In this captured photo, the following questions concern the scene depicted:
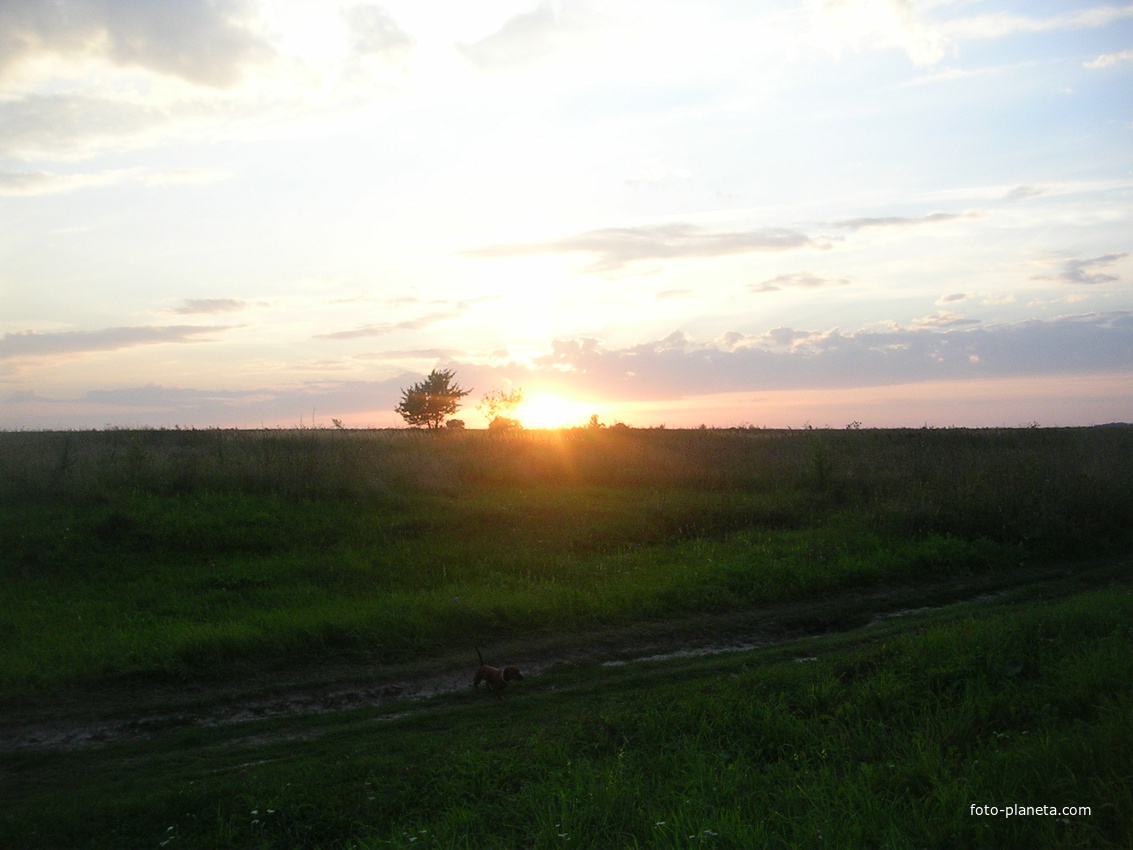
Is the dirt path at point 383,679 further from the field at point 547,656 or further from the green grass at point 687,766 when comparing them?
the green grass at point 687,766

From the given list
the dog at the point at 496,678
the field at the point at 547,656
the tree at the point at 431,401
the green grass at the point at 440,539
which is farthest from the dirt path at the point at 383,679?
the tree at the point at 431,401

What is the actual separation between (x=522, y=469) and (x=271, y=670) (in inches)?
472

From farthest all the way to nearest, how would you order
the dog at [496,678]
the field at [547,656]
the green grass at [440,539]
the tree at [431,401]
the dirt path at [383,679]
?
the tree at [431,401] < the green grass at [440,539] < the dog at [496,678] < the dirt path at [383,679] < the field at [547,656]

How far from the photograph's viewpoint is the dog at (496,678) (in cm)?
816

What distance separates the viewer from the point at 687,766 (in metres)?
5.68

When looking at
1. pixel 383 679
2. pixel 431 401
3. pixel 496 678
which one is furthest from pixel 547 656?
pixel 431 401

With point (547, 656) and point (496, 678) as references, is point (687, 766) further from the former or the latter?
point (547, 656)

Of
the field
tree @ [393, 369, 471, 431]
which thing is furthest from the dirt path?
tree @ [393, 369, 471, 431]

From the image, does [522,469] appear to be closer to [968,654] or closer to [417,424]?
[968,654]

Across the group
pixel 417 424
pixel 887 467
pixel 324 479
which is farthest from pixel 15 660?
pixel 417 424

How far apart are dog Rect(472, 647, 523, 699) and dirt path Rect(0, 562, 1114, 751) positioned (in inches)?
20.4

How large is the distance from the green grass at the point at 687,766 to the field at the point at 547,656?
1.1 inches

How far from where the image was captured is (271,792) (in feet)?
18.7

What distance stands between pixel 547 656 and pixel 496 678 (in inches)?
67.6
